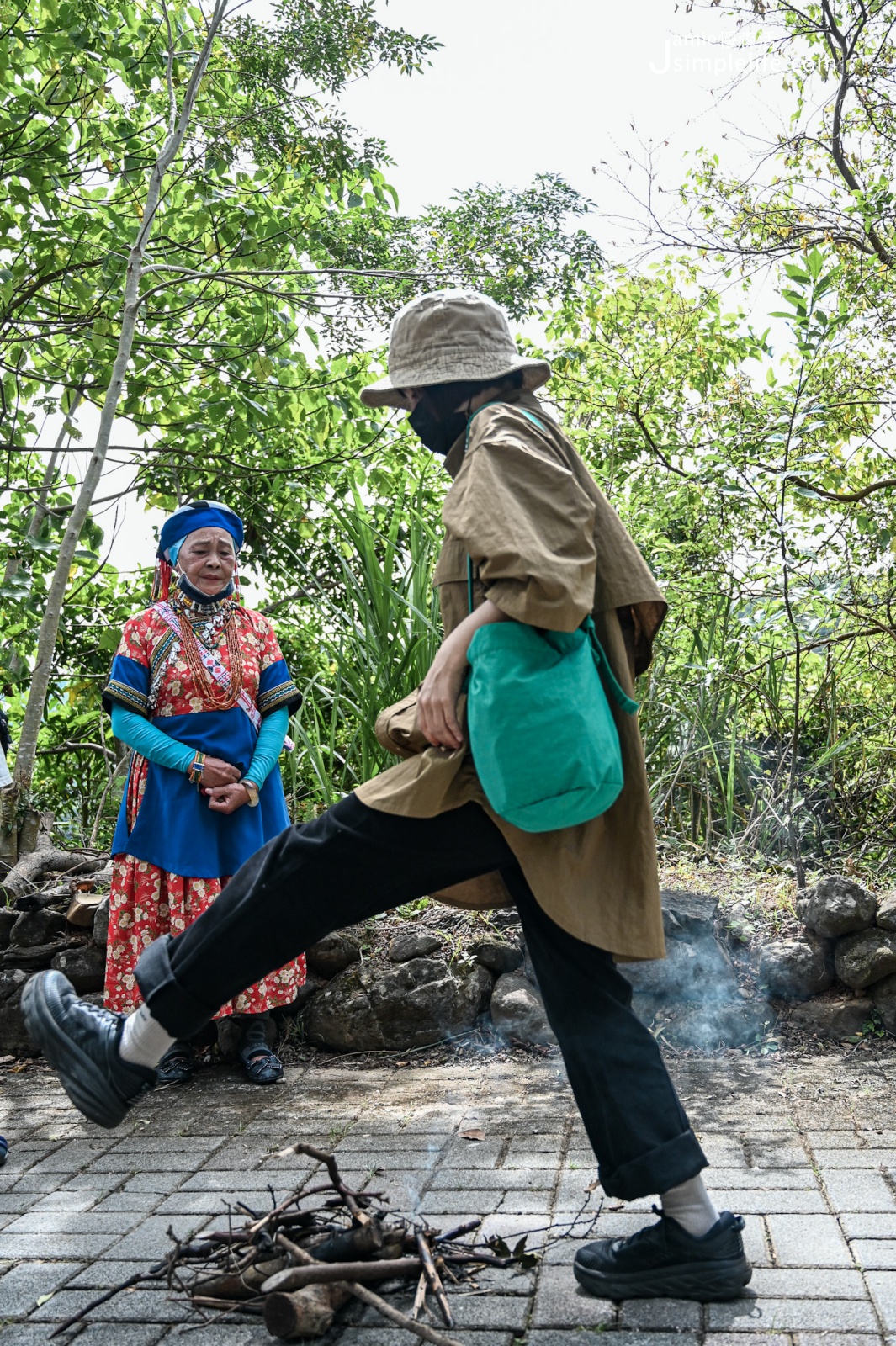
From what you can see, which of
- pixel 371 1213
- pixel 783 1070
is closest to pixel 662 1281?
pixel 371 1213

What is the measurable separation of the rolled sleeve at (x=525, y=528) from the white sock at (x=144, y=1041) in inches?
38.5

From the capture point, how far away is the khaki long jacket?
199 centimetres

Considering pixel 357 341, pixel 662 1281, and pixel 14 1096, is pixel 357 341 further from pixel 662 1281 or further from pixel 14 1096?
pixel 662 1281

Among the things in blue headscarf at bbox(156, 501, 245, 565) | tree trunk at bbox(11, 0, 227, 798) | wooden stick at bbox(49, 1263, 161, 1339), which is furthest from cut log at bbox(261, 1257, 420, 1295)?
tree trunk at bbox(11, 0, 227, 798)

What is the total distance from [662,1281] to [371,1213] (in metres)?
0.65

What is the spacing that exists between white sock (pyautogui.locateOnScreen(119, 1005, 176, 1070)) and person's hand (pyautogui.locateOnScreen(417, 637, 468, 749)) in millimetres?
718

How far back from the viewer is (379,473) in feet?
22.5

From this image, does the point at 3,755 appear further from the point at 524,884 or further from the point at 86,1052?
the point at 524,884

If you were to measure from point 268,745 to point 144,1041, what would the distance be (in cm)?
217

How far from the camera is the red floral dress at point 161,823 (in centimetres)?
415

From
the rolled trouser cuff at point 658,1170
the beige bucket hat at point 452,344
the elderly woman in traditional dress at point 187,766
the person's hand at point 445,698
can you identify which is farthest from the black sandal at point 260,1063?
the beige bucket hat at point 452,344

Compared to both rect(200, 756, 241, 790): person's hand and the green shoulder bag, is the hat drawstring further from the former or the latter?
the green shoulder bag

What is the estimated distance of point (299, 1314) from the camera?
1989mm

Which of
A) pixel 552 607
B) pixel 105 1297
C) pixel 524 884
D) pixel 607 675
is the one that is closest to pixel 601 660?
pixel 607 675
